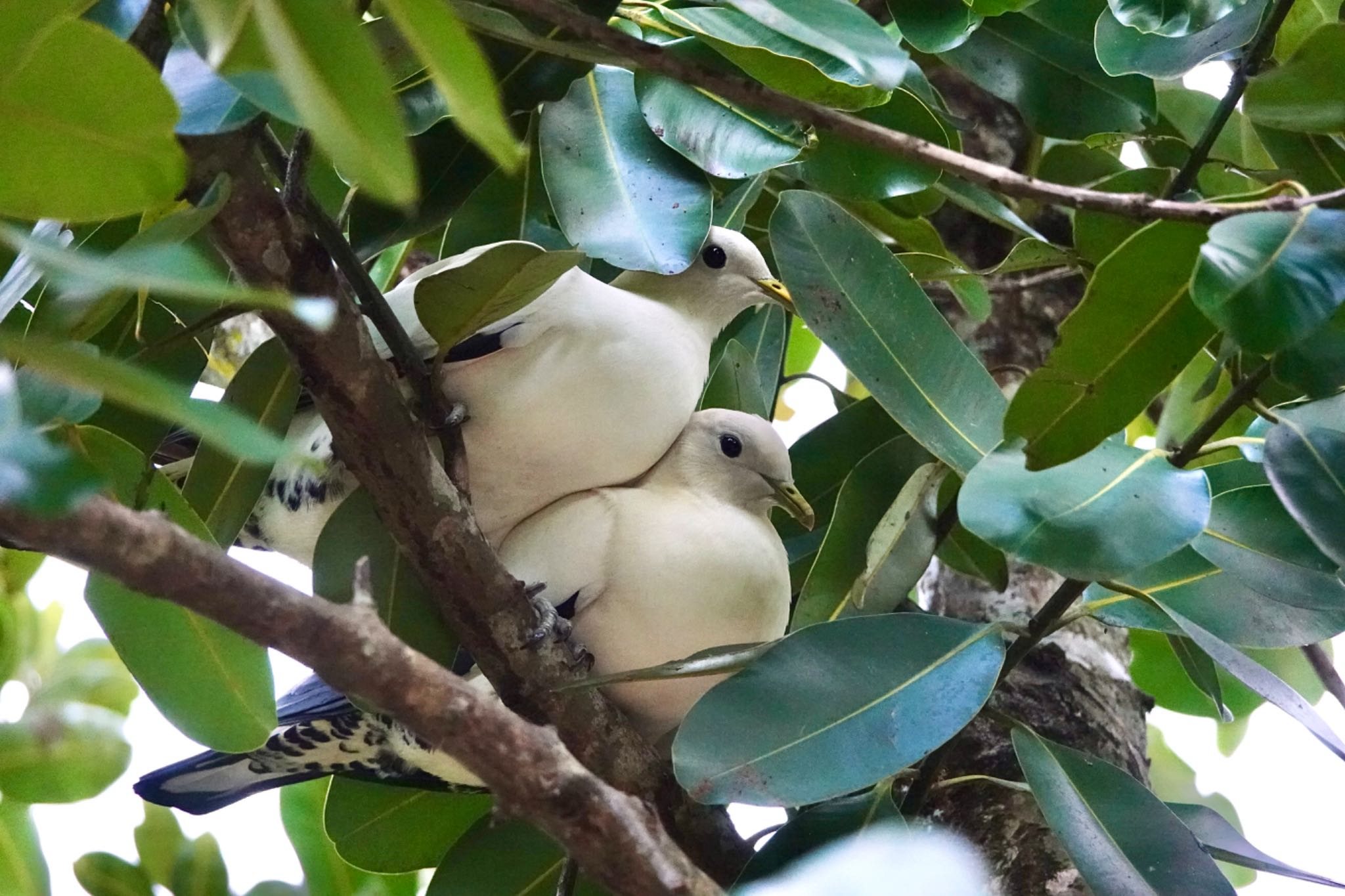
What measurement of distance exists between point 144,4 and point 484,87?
41 cm

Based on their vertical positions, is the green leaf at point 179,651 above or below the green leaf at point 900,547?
above

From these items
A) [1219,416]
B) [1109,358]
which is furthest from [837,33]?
[1219,416]

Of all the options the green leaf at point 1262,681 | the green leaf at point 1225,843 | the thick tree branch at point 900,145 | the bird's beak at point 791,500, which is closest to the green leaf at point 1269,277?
the thick tree branch at point 900,145

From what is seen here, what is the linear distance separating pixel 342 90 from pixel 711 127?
69 centimetres

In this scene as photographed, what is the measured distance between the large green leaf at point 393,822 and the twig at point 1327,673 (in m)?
1.02

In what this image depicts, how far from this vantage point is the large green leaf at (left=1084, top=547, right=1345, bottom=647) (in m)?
1.21

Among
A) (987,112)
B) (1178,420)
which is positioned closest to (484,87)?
(1178,420)

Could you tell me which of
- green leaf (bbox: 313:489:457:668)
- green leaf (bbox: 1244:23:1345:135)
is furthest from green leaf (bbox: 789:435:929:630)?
green leaf (bbox: 1244:23:1345:135)

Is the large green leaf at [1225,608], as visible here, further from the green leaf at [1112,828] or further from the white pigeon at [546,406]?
the white pigeon at [546,406]

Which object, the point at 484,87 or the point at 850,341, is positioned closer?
the point at 484,87

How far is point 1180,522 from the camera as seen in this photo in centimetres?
99

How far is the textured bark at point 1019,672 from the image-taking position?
4.68 ft

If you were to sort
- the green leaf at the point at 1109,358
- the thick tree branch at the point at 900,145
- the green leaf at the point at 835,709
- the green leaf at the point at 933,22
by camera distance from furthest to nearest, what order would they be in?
the green leaf at the point at 933,22 < the green leaf at the point at 835,709 < the green leaf at the point at 1109,358 < the thick tree branch at the point at 900,145

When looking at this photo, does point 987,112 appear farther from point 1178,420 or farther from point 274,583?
point 274,583
